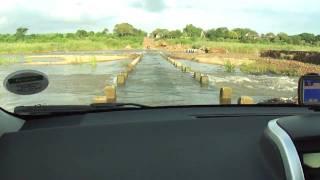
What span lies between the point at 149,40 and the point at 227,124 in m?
0.69

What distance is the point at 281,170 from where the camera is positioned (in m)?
1.94

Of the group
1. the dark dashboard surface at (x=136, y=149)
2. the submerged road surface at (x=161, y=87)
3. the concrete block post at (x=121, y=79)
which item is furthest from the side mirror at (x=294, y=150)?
the concrete block post at (x=121, y=79)

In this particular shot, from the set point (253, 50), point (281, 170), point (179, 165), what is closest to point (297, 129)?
point (281, 170)

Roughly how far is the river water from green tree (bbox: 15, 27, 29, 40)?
14 centimetres

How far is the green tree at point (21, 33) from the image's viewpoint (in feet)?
8.94

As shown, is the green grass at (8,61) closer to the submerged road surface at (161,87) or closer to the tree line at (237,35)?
the submerged road surface at (161,87)

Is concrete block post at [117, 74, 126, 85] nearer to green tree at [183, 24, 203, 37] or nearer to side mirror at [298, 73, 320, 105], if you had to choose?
green tree at [183, 24, 203, 37]

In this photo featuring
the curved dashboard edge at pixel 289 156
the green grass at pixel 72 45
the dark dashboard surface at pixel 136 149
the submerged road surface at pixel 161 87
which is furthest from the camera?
the submerged road surface at pixel 161 87

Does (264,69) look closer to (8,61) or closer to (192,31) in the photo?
(192,31)

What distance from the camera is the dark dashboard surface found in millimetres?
2219

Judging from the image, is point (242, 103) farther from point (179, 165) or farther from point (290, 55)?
point (179, 165)

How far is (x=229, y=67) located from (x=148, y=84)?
0.42 metres

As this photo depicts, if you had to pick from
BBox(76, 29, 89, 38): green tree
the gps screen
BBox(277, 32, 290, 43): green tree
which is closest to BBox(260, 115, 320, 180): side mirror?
the gps screen

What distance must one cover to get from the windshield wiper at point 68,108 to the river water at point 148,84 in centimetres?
7
